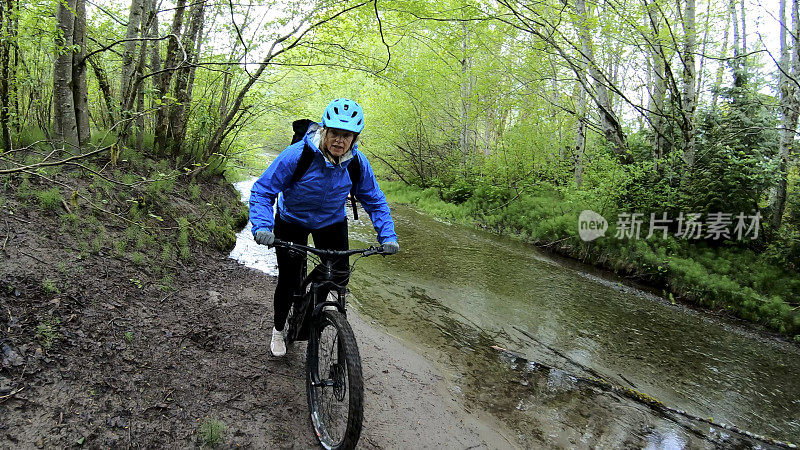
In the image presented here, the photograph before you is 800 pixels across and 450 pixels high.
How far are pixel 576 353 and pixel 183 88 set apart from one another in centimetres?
856

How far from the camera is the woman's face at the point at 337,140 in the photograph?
2918 mm

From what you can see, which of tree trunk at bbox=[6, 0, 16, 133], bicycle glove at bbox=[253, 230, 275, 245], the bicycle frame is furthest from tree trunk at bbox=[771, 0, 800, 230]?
tree trunk at bbox=[6, 0, 16, 133]

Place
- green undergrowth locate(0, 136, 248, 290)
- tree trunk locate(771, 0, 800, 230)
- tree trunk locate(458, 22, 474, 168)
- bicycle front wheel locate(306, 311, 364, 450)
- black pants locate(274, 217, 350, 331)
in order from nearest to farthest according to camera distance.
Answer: bicycle front wheel locate(306, 311, 364, 450)
black pants locate(274, 217, 350, 331)
green undergrowth locate(0, 136, 248, 290)
tree trunk locate(771, 0, 800, 230)
tree trunk locate(458, 22, 474, 168)

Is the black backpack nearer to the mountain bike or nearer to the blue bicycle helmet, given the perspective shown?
the blue bicycle helmet

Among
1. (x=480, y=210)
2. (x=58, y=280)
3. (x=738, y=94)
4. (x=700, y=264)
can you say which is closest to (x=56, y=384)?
(x=58, y=280)

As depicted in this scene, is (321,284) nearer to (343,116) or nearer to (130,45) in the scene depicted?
(343,116)

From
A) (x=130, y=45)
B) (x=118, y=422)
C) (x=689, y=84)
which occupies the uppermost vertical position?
(x=689, y=84)

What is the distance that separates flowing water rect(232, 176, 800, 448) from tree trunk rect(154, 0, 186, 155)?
248cm

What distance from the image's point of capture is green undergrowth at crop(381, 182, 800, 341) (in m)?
7.98

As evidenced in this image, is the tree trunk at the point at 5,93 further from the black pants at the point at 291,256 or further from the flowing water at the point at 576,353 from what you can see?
the black pants at the point at 291,256

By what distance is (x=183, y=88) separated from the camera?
820 centimetres

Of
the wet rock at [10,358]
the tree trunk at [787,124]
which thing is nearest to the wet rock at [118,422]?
the wet rock at [10,358]

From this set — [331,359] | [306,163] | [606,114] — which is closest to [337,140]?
[306,163]

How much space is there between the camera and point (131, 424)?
244 cm
